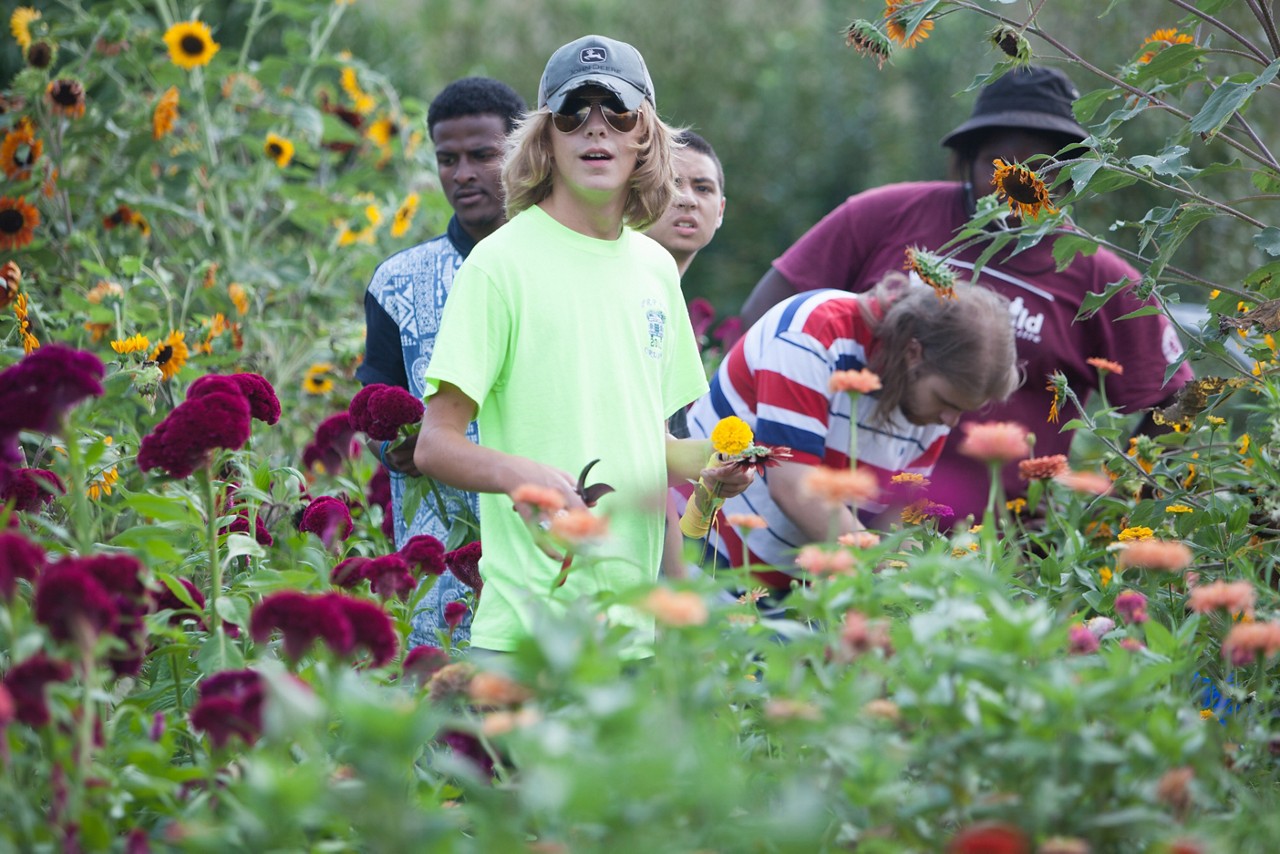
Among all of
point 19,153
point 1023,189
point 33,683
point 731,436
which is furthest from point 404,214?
point 33,683

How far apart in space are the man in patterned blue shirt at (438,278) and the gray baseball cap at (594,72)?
54 centimetres

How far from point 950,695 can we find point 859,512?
1.82 m

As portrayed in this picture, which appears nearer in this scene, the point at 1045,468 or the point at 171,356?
the point at 1045,468

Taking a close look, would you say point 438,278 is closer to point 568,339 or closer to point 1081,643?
point 568,339

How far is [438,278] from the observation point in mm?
2775

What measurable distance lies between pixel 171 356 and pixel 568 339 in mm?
1459

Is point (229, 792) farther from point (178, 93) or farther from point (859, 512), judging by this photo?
point (178, 93)

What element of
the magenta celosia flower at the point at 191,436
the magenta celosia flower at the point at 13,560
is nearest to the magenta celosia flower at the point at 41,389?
the magenta celosia flower at the point at 191,436

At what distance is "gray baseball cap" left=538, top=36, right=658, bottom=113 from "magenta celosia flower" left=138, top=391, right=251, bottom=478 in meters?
0.75

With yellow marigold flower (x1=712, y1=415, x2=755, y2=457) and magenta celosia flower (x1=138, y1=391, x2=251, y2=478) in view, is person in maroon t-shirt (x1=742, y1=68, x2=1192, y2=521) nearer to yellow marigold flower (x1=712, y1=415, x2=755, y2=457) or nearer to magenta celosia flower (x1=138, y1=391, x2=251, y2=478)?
yellow marigold flower (x1=712, y1=415, x2=755, y2=457)

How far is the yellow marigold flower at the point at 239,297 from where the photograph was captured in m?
4.07

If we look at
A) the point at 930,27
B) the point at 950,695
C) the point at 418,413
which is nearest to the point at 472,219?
the point at 418,413

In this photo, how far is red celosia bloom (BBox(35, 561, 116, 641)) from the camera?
1266 mm

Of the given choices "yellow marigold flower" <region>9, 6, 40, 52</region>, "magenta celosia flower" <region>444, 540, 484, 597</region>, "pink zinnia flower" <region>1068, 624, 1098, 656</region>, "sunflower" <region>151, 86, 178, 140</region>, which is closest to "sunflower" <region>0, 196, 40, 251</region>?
"sunflower" <region>151, 86, 178, 140</region>
